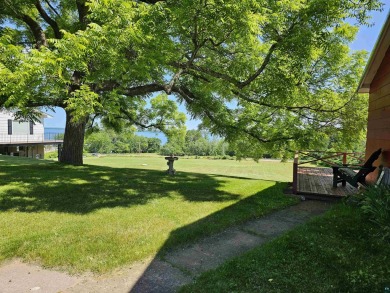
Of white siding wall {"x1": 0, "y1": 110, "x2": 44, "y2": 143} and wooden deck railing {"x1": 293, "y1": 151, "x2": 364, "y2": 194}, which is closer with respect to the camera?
wooden deck railing {"x1": 293, "y1": 151, "x2": 364, "y2": 194}

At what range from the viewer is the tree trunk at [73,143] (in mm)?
12633

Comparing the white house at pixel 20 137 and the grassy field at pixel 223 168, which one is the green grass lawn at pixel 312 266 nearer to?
the grassy field at pixel 223 168

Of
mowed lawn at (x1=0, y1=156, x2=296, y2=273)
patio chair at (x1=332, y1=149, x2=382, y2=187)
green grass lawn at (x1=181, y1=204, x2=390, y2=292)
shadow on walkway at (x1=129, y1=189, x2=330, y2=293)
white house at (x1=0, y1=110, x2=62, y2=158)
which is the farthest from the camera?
white house at (x1=0, y1=110, x2=62, y2=158)

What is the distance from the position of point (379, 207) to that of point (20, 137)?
34522 millimetres

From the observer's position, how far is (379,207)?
4770 millimetres

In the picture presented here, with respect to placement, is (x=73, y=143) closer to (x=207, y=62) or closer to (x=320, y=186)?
(x=207, y=62)

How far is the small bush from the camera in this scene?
431cm

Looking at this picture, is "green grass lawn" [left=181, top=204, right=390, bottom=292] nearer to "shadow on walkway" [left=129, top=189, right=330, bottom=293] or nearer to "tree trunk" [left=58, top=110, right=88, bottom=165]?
"shadow on walkway" [left=129, top=189, right=330, bottom=293]

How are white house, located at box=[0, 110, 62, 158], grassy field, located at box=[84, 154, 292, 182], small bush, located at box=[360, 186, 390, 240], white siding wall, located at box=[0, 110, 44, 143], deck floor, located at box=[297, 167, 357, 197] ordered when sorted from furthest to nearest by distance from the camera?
white house, located at box=[0, 110, 62, 158], white siding wall, located at box=[0, 110, 44, 143], grassy field, located at box=[84, 154, 292, 182], deck floor, located at box=[297, 167, 357, 197], small bush, located at box=[360, 186, 390, 240]

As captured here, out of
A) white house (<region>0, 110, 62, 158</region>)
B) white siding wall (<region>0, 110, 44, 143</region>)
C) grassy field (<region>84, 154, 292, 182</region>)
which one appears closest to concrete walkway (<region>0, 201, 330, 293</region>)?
grassy field (<region>84, 154, 292, 182</region>)

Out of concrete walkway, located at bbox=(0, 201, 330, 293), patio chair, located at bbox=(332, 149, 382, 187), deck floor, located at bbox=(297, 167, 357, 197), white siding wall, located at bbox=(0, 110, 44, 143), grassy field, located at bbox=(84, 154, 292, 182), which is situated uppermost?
white siding wall, located at bbox=(0, 110, 44, 143)

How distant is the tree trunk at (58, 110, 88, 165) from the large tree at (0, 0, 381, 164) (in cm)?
5

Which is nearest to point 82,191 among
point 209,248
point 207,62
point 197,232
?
point 197,232

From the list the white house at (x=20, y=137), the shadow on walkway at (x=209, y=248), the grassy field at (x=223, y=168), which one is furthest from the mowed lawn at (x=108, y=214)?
the white house at (x=20, y=137)
